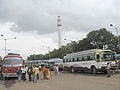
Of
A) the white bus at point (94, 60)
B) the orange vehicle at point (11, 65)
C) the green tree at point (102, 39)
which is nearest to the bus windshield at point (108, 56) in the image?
the white bus at point (94, 60)

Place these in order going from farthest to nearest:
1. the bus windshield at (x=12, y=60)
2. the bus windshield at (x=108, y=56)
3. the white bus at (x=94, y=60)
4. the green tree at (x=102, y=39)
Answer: the green tree at (x=102, y=39), the bus windshield at (x=108, y=56), the white bus at (x=94, y=60), the bus windshield at (x=12, y=60)

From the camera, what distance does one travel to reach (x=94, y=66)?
27266mm

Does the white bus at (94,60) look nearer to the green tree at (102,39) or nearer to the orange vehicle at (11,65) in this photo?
the orange vehicle at (11,65)

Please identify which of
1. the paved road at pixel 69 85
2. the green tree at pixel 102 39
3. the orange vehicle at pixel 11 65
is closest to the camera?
the paved road at pixel 69 85

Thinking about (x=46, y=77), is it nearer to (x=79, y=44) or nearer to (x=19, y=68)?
(x=19, y=68)

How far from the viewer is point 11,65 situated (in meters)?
23.9

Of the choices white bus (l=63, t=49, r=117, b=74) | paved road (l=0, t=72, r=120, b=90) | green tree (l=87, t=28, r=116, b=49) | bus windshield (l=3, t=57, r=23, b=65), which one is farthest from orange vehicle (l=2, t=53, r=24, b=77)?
green tree (l=87, t=28, r=116, b=49)

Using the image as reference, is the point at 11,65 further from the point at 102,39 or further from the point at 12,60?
the point at 102,39

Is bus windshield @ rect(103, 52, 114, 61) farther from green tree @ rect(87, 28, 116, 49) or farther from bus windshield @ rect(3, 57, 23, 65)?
green tree @ rect(87, 28, 116, 49)

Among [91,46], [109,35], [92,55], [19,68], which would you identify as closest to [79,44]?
[91,46]

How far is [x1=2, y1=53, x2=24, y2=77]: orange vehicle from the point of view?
2364cm

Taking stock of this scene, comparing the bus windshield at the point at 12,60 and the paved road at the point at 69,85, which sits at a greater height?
the bus windshield at the point at 12,60

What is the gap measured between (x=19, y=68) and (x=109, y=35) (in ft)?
207

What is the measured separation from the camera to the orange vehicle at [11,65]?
2364 cm
